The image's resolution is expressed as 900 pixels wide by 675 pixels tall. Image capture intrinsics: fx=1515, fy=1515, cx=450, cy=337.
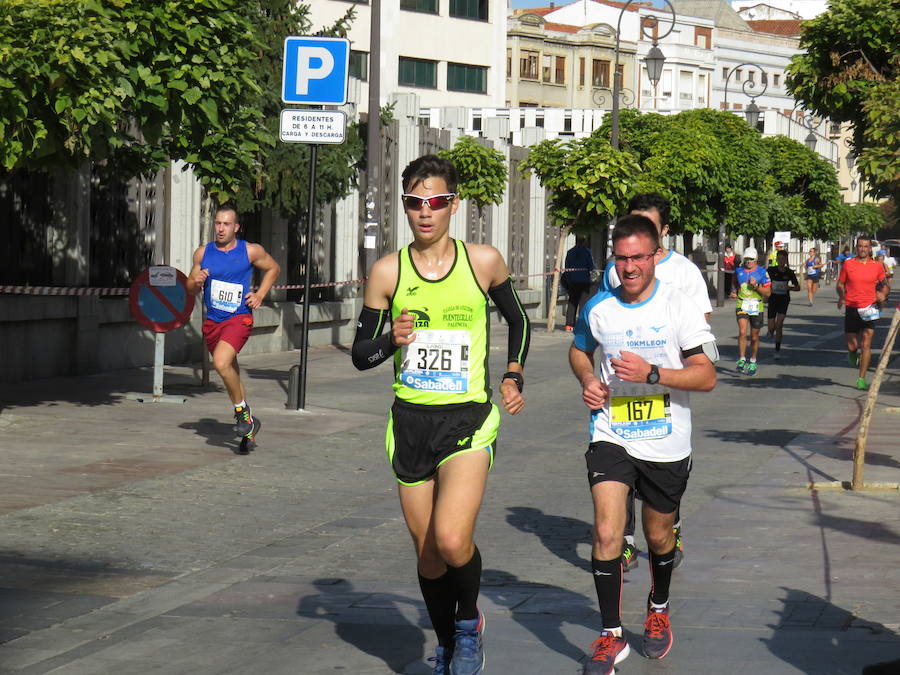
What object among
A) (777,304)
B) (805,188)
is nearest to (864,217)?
(805,188)

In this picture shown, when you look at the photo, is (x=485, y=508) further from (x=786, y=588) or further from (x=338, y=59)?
(x=338, y=59)

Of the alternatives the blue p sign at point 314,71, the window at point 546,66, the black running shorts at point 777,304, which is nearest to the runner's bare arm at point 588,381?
the blue p sign at point 314,71

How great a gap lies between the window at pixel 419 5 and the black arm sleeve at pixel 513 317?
5455 cm

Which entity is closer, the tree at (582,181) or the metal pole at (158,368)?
the metal pole at (158,368)

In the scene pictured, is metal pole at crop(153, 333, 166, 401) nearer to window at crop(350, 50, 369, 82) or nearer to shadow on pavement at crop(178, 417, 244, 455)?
shadow on pavement at crop(178, 417, 244, 455)

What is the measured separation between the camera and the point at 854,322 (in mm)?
19391

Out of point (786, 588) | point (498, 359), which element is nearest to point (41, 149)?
point (786, 588)

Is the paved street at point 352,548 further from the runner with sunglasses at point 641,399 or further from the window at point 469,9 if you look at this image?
the window at point 469,9

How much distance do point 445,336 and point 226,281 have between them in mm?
6687

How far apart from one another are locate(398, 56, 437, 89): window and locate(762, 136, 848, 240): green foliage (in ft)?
50.0

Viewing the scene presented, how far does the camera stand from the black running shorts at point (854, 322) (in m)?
18.9

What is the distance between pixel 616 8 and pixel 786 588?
108 metres

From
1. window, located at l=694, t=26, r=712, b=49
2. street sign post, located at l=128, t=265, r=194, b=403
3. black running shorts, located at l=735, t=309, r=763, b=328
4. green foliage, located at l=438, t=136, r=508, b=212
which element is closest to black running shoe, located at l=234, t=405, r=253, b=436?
street sign post, located at l=128, t=265, r=194, b=403

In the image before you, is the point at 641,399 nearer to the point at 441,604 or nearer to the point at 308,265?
the point at 441,604
